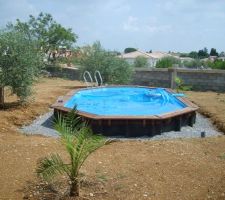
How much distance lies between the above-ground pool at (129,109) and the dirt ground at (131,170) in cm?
128

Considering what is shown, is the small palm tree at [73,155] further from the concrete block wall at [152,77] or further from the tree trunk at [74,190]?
the concrete block wall at [152,77]

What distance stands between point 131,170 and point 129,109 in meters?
7.60

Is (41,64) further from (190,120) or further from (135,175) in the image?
(135,175)

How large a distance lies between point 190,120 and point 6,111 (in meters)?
5.53

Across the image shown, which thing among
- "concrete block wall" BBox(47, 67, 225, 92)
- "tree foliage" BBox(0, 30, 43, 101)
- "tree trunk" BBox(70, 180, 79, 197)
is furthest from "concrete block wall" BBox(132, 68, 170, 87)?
"tree trunk" BBox(70, 180, 79, 197)

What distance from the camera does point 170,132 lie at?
9641mm

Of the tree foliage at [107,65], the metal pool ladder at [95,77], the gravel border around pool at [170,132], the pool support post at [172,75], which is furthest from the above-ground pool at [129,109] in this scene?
the pool support post at [172,75]

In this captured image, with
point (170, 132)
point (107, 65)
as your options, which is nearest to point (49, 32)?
→ point (107, 65)

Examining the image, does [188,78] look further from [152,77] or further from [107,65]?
[107,65]

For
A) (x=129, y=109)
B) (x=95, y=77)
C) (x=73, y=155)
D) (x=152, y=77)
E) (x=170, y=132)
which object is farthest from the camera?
(x=152, y=77)

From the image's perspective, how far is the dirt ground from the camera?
4828 millimetres

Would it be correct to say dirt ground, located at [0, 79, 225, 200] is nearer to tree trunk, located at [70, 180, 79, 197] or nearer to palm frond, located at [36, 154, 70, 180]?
tree trunk, located at [70, 180, 79, 197]

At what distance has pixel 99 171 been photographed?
5.66 m

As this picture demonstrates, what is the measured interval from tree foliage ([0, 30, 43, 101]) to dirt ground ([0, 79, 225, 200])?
278 cm
